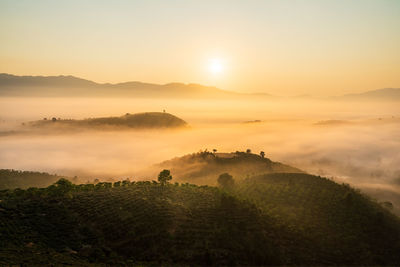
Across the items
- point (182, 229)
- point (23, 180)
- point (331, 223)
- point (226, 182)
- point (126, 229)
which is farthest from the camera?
point (23, 180)

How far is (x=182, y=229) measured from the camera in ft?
213

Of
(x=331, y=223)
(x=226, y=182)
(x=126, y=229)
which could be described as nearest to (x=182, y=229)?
(x=126, y=229)

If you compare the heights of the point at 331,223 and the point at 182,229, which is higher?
the point at 331,223

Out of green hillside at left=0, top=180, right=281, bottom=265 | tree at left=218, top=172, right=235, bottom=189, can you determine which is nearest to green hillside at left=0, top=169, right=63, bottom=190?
green hillside at left=0, top=180, right=281, bottom=265

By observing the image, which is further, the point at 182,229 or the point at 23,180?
the point at 23,180

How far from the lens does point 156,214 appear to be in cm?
6906

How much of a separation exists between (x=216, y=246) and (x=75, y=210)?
105ft

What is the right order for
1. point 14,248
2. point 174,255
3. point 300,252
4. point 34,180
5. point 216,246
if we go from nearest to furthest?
point 14,248 < point 174,255 < point 216,246 < point 300,252 < point 34,180

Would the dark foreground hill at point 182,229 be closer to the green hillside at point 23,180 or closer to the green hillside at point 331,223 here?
the green hillside at point 331,223

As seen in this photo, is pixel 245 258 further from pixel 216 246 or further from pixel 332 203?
pixel 332 203

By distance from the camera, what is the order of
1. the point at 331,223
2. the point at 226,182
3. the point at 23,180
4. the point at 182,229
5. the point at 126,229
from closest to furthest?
1. the point at 126,229
2. the point at 182,229
3. the point at 331,223
4. the point at 226,182
5. the point at 23,180

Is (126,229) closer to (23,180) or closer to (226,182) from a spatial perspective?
(226,182)

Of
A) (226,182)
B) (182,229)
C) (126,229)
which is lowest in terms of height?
(126,229)

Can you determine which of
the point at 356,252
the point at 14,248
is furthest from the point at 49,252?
the point at 356,252
